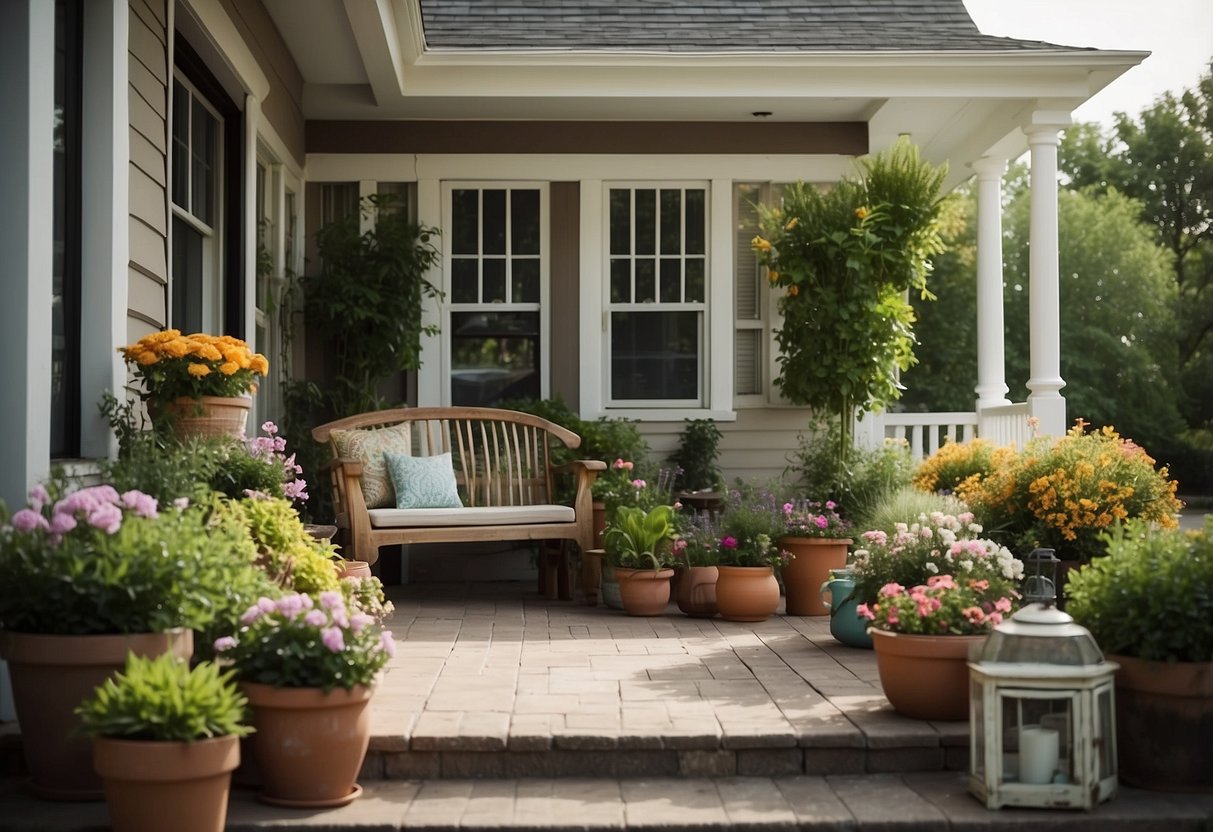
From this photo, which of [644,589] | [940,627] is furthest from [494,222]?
[940,627]

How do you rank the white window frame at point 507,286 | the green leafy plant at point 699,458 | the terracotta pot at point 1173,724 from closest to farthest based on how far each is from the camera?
the terracotta pot at point 1173,724 < the green leafy plant at point 699,458 < the white window frame at point 507,286

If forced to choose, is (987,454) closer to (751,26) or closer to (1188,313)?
(751,26)

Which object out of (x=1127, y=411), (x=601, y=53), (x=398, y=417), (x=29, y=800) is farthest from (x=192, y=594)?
(x=1127, y=411)

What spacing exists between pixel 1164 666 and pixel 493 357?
17.6ft

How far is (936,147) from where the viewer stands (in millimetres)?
8930

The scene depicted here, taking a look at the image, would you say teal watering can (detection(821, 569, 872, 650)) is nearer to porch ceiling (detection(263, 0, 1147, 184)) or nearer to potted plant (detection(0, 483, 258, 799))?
potted plant (detection(0, 483, 258, 799))

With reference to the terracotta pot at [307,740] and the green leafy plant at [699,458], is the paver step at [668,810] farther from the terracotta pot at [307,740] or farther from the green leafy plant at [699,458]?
the green leafy plant at [699,458]

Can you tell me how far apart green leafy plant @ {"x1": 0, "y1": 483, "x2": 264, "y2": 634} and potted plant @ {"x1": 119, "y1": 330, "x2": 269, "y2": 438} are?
3.29 feet

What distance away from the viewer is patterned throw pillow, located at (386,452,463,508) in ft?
21.4

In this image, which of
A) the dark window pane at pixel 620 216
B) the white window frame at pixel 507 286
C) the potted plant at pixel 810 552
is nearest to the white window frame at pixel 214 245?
the white window frame at pixel 507 286

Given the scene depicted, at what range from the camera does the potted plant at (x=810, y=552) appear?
5973 millimetres

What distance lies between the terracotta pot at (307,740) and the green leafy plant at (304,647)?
0.03 metres

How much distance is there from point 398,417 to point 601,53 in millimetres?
2303

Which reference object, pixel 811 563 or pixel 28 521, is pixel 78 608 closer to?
pixel 28 521
